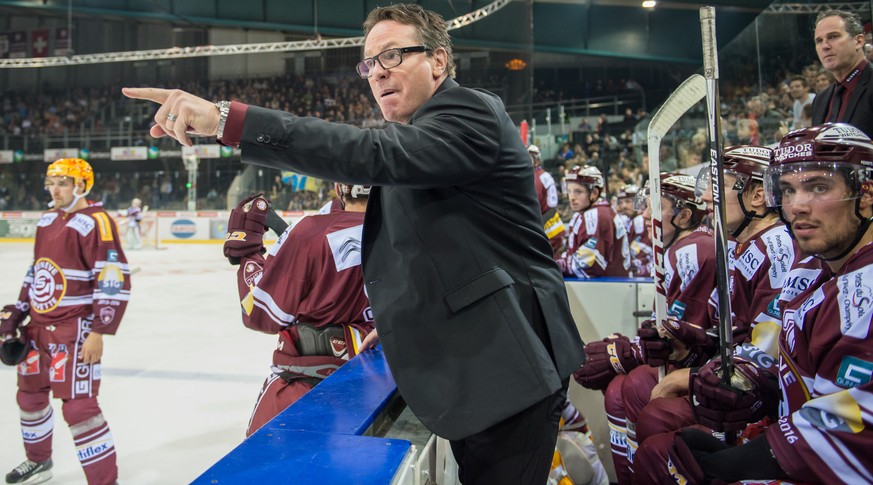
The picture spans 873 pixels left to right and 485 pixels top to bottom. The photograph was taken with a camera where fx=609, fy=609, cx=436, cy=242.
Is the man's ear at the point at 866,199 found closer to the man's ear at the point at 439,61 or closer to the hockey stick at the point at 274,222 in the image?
the man's ear at the point at 439,61

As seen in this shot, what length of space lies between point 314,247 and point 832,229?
4.57ft

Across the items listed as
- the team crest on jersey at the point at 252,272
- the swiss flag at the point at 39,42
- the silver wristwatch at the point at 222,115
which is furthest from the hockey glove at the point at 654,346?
the swiss flag at the point at 39,42

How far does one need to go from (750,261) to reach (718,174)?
0.64 m

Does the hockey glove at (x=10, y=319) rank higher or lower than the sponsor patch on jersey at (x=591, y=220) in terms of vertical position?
lower

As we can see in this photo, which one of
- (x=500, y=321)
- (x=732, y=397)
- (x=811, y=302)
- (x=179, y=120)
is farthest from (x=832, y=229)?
(x=179, y=120)

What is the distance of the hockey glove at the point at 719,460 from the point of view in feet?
3.80

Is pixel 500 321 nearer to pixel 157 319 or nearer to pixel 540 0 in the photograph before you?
pixel 157 319

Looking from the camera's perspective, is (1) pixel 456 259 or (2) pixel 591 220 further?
(2) pixel 591 220

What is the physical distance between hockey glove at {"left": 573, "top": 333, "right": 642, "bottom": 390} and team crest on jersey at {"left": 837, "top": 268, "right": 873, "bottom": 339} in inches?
41.3

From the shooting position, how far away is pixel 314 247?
1950 millimetres

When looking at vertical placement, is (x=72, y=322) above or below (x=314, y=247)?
below

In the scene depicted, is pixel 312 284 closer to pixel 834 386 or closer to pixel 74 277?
pixel 834 386

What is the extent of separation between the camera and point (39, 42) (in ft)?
70.8

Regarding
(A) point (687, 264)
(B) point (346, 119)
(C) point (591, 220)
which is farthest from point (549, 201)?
(B) point (346, 119)
